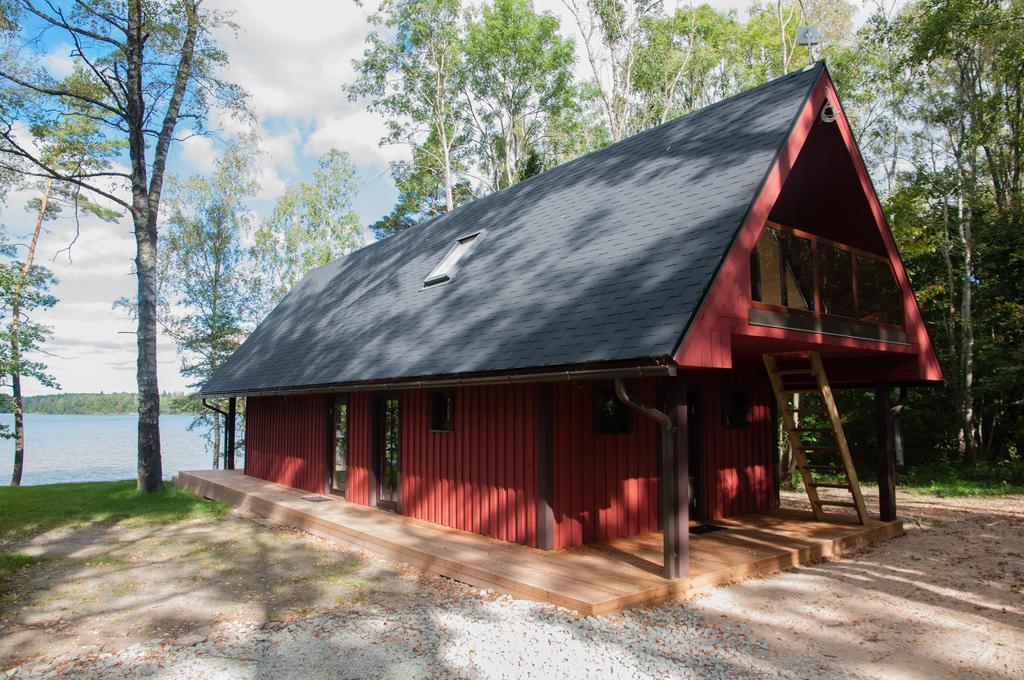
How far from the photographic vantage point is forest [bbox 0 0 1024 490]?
12.5m

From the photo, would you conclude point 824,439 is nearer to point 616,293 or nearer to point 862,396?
point 862,396

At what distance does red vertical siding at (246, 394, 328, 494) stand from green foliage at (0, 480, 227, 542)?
152cm

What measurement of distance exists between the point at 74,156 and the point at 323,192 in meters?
10.9

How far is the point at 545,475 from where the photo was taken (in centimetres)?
670

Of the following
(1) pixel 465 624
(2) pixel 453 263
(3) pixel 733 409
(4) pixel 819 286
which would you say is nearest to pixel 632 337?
(1) pixel 465 624

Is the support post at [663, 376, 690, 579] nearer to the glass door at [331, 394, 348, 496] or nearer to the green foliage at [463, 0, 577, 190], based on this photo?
the glass door at [331, 394, 348, 496]

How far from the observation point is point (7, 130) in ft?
38.4

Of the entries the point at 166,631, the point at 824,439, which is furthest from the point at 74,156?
the point at 824,439

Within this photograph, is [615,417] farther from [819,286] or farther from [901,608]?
[901,608]

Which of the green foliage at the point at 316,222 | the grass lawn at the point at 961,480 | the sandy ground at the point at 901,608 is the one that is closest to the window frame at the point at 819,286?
the sandy ground at the point at 901,608

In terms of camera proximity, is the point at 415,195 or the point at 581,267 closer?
the point at 581,267

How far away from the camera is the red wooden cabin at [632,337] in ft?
19.0

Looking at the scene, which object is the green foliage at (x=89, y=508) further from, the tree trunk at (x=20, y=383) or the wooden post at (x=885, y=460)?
the wooden post at (x=885, y=460)

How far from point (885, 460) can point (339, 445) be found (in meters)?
8.48
